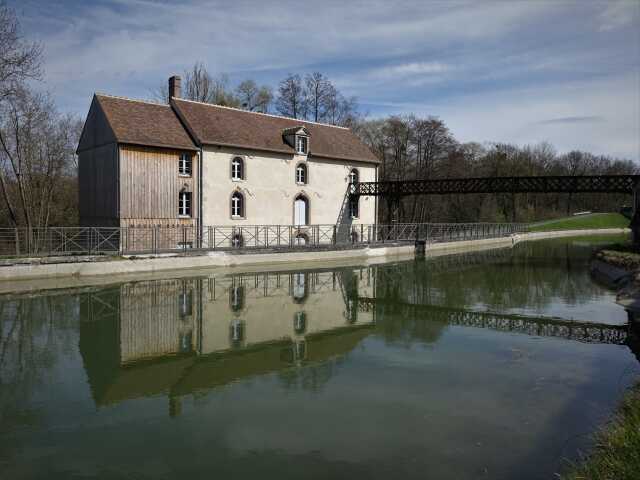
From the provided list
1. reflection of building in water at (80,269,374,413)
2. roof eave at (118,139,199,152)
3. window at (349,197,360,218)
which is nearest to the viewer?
reflection of building in water at (80,269,374,413)

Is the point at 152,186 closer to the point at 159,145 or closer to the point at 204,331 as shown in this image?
the point at 159,145

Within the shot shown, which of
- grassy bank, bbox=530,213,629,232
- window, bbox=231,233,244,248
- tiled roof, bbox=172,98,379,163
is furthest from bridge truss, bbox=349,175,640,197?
grassy bank, bbox=530,213,629,232

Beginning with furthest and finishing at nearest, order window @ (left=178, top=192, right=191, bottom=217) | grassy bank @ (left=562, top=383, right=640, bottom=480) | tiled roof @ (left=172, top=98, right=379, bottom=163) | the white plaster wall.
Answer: tiled roof @ (left=172, top=98, right=379, bottom=163) → the white plaster wall → window @ (left=178, top=192, right=191, bottom=217) → grassy bank @ (left=562, top=383, right=640, bottom=480)

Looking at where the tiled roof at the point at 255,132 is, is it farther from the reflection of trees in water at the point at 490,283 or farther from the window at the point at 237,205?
the reflection of trees in water at the point at 490,283

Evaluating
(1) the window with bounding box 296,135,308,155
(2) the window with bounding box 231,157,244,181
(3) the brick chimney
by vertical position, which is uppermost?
(3) the brick chimney

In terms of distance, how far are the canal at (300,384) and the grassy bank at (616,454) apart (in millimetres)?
402

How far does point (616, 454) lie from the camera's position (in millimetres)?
4992

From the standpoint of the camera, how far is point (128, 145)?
2291 centimetres

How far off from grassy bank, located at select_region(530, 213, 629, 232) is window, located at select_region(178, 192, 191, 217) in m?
42.4

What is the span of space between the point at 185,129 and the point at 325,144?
954 centimetres

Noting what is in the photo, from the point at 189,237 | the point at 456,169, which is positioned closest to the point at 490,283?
the point at 189,237

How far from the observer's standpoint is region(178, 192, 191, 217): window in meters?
24.8

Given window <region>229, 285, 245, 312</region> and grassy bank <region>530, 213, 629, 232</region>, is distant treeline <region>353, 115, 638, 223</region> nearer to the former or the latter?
grassy bank <region>530, 213, 629, 232</region>

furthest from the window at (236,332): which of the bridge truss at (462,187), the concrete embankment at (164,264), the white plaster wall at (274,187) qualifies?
the bridge truss at (462,187)
